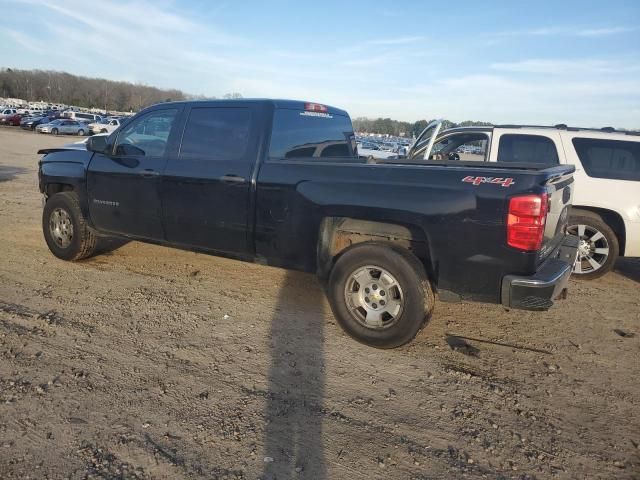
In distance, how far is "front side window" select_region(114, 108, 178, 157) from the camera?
495 centimetres

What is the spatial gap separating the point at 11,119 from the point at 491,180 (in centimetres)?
5195

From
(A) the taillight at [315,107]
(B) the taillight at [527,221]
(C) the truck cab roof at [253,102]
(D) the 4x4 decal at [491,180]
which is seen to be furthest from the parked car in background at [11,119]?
(B) the taillight at [527,221]

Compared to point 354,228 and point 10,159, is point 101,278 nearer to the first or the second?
point 354,228

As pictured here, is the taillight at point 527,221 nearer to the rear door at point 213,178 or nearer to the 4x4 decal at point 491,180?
the 4x4 decal at point 491,180

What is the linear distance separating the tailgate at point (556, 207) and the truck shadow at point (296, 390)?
189 cm

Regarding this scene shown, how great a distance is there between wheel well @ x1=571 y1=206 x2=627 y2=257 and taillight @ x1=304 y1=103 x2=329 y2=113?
11.4 ft

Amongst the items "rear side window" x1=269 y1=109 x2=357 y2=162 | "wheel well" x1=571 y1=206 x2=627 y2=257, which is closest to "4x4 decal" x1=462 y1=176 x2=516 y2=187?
"rear side window" x1=269 y1=109 x2=357 y2=162

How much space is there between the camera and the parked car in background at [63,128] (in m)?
37.8

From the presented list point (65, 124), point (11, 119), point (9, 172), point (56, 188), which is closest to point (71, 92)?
point (11, 119)

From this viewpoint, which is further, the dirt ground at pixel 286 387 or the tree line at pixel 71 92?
the tree line at pixel 71 92

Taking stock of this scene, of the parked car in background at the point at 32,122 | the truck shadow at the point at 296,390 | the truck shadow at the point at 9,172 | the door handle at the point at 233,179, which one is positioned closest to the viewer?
the truck shadow at the point at 296,390

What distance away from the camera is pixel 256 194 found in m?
4.29

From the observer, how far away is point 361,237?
412 centimetres

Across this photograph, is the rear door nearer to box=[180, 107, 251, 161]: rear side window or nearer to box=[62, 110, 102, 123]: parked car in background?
box=[180, 107, 251, 161]: rear side window
